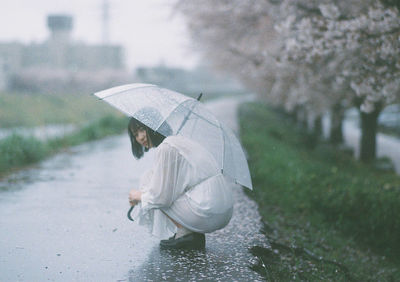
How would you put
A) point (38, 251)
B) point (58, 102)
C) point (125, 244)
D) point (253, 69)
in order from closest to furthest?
point (38, 251), point (125, 244), point (253, 69), point (58, 102)

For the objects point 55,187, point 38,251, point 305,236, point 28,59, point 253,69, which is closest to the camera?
point 38,251

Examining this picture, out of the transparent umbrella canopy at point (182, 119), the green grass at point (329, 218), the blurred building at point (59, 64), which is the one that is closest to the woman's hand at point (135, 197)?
the transparent umbrella canopy at point (182, 119)

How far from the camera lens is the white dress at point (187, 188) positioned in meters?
3.81

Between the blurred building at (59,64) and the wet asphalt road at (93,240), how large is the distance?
4333 cm

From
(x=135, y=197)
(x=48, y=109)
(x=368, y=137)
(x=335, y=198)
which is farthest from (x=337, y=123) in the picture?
(x=48, y=109)

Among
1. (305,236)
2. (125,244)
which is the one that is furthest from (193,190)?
(305,236)

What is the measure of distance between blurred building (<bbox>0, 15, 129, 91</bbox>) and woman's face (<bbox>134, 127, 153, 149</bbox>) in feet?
151

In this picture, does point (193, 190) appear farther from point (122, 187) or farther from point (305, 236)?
point (122, 187)

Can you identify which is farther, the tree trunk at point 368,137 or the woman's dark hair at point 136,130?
the tree trunk at point 368,137

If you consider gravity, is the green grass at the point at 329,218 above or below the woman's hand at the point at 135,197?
below

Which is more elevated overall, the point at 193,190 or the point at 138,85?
the point at 138,85

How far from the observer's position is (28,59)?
6425cm

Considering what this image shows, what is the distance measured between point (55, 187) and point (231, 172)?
396 cm

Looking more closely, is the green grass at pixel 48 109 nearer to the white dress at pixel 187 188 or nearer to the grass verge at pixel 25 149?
the grass verge at pixel 25 149
